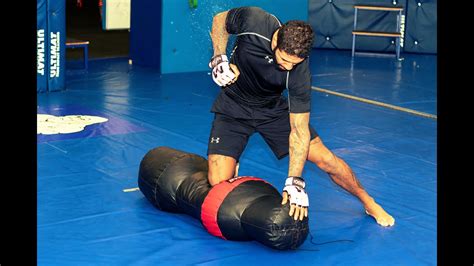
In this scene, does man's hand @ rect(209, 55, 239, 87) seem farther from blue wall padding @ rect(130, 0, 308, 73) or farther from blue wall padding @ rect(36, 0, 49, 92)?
blue wall padding @ rect(130, 0, 308, 73)

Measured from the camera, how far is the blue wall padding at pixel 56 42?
867 cm

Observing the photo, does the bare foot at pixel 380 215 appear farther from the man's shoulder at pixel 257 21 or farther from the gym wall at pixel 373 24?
the gym wall at pixel 373 24

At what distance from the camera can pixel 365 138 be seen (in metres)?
7.50

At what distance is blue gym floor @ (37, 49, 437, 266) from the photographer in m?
4.78

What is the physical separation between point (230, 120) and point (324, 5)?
769 centimetres

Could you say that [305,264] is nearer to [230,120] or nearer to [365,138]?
[230,120]

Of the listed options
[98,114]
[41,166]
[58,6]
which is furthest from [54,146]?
[58,6]

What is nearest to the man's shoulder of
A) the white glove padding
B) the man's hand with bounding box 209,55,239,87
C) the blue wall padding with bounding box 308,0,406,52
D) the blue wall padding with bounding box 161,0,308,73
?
the man's hand with bounding box 209,55,239,87

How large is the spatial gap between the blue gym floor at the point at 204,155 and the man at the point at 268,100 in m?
0.34

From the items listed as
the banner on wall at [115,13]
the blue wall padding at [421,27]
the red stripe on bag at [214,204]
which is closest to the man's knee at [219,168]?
the red stripe on bag at [214,204]

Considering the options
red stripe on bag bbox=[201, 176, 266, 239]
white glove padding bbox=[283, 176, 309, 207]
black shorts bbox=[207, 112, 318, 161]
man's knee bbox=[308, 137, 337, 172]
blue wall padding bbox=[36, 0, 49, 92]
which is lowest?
red stripe on bag bbox=[201, 176, 266, 239]

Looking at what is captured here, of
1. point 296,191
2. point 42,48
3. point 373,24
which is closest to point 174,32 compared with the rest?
point 42,48

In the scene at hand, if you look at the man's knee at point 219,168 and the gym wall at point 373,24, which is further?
the gym wall at point 373,24

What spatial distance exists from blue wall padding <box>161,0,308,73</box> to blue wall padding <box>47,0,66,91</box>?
1.61 meters
